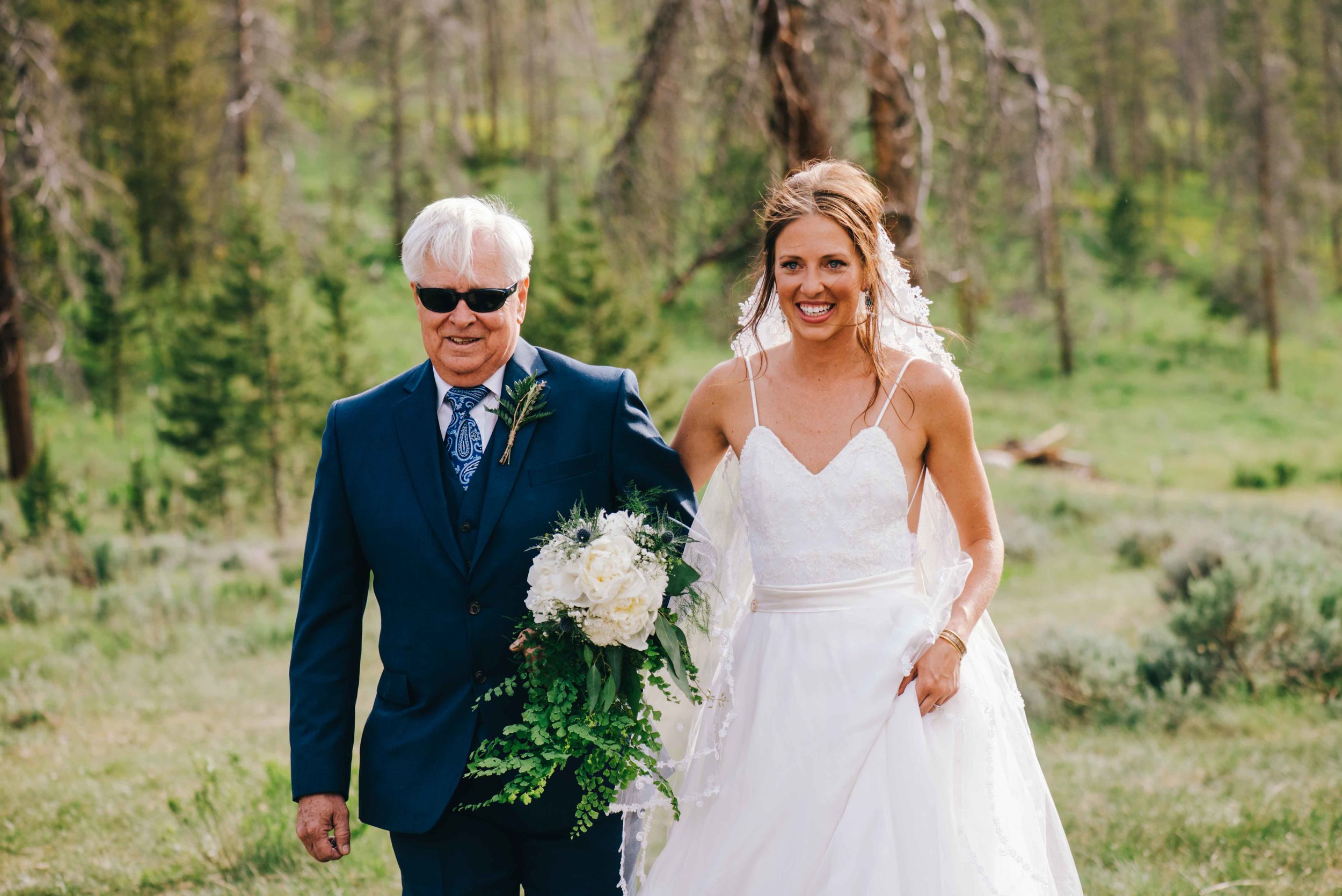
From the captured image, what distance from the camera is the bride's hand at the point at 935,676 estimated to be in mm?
2914

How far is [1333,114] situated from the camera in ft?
146

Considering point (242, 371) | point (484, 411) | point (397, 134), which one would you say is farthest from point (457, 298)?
point (397, 134)

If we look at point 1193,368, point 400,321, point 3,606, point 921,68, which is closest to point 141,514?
point 3,606

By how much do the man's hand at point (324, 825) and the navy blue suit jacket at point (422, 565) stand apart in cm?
3

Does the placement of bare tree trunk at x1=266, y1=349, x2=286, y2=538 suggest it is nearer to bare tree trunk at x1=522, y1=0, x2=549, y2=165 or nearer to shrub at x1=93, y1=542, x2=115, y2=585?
shrub at x1=93, y1=542, x2=115, y2=585

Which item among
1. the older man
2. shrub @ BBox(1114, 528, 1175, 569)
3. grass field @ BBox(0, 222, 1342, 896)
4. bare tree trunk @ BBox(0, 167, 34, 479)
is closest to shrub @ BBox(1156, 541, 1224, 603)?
grass field @ BBox(0, 222, 1342, 896)

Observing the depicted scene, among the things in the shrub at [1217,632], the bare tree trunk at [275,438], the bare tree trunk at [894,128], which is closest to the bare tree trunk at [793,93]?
the bare tree trunk at [894,128]

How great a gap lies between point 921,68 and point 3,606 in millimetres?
8950

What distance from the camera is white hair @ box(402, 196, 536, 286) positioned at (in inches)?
109

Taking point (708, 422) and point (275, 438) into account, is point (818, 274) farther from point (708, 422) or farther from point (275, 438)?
point (275, 438)

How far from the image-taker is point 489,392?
2.92 m

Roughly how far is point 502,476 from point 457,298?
45cm

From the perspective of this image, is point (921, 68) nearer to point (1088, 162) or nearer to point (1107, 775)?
point (1088, 162)

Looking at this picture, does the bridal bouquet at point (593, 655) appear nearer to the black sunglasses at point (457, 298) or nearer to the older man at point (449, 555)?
the older man at point (449, 555)
